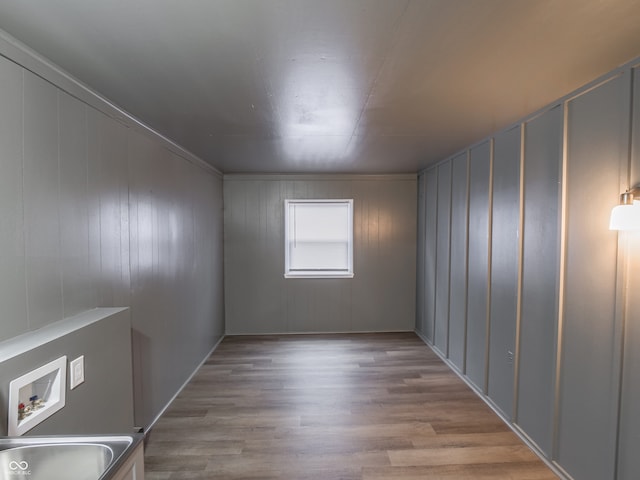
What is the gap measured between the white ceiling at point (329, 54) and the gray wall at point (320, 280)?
2.31 metres

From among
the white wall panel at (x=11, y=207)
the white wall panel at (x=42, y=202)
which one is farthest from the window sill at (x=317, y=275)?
the white wall panel at (x=11, y=207)

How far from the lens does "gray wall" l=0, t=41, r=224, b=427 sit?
1.35 m

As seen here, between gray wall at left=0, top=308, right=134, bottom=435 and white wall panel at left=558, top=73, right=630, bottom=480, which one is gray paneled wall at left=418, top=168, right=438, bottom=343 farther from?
gray wall at left=0, top=308, right=134, bottom=435

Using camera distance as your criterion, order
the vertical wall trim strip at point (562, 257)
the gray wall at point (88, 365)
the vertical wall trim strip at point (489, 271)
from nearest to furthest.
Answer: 1. the gray wall at point (88, 365)
2. the vertical wall trim strip at point (562, 257)
3. the vertical wall trim strip at point (489, 271)

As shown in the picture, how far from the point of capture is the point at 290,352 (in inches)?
162

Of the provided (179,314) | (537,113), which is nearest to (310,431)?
(179,314)

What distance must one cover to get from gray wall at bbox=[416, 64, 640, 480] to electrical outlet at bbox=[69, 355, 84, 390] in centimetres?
249

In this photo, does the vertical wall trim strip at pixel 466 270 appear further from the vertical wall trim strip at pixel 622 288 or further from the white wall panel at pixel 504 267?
the vertical wall trim strip at pixel 622 288

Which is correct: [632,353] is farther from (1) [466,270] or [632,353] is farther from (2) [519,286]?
(1) [466,270]

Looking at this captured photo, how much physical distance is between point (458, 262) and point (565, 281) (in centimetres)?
156

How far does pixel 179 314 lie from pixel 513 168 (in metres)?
3.13

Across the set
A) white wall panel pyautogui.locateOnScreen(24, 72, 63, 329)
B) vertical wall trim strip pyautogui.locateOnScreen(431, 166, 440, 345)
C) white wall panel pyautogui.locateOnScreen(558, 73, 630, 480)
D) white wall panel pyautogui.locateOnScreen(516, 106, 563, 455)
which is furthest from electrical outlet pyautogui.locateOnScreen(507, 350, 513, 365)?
white wall panel pyautogui.locateOnScreen(24, 72, 63, 329)

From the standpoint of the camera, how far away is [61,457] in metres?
1.01

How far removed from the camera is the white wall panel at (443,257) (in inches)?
150
